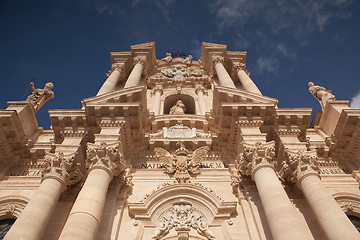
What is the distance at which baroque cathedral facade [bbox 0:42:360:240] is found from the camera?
977cm

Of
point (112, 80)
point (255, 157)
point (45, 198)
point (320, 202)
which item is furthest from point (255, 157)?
point (112, 80)

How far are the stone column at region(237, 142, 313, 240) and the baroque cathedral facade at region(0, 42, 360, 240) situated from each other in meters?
0.04

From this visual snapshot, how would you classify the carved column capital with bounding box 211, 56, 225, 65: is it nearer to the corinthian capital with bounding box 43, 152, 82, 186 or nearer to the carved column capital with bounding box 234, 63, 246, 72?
the carved column capital with bounding box 234, 63, 246, 72

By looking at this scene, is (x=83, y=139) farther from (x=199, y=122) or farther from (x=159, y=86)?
(x=159, y=86)

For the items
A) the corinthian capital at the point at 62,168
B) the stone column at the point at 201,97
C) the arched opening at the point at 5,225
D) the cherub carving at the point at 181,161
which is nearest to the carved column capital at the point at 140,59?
the stone column at the point at 201,97

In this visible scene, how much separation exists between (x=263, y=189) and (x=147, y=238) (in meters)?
4.63

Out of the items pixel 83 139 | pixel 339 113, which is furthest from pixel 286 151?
pixel 83 139

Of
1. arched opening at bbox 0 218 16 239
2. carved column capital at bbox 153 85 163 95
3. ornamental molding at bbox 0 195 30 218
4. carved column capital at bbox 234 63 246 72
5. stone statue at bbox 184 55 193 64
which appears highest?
stone statue at bbox 184 55 193 64

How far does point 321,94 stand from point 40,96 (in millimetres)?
16123

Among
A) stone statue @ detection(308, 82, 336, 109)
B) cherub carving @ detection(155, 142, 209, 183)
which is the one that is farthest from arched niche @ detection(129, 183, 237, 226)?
stone statue @ detection(308, 82, 336, 109)

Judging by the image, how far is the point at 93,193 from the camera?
986 centimetres

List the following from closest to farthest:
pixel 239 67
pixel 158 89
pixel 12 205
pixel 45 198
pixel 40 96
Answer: pixel 45 198
pixel 12 205
pixel 40 96
pixel 158 89
pixel 239 67

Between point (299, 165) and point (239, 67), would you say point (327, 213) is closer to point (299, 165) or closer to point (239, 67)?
point (299, 165)

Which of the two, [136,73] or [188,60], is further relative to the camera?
[188,60]
